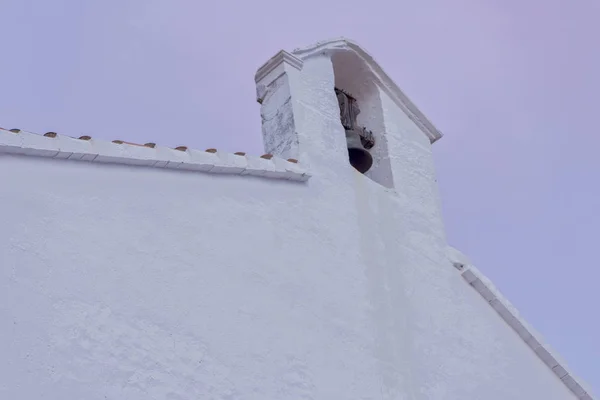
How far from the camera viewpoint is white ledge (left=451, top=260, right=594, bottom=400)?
6.87 metres

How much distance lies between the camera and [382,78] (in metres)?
7.67

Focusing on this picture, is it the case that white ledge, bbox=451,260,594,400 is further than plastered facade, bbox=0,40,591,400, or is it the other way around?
white ledge, bbox=451,260,594,400

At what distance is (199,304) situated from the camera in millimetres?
4547

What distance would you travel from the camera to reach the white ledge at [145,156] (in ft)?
13.5

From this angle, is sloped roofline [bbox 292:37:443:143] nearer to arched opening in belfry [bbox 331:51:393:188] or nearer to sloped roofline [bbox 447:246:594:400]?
arched opening in belfry [bbox 331:51:393:188]

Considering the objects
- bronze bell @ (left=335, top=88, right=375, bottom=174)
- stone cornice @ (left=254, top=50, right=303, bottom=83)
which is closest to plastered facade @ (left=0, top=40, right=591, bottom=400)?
→ stone cornice @ (left=254, top=50, right=303, bottom=83)

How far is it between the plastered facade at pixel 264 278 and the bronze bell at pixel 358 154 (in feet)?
0.47

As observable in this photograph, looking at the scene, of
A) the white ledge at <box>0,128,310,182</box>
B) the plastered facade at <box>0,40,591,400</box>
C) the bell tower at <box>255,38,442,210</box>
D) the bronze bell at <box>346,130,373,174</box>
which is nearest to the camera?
the plastered facade at <box>0,40,591,400</box>

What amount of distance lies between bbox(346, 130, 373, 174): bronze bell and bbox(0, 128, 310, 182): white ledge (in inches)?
50.1

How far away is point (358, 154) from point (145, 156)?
112 inches

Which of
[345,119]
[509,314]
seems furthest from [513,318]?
[345,119]

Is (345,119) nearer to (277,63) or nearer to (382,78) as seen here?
(382,78)

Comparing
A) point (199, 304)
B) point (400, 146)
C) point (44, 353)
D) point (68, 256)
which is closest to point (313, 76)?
point (400, 146)

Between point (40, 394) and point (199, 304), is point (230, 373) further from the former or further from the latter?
point (40, 394)
